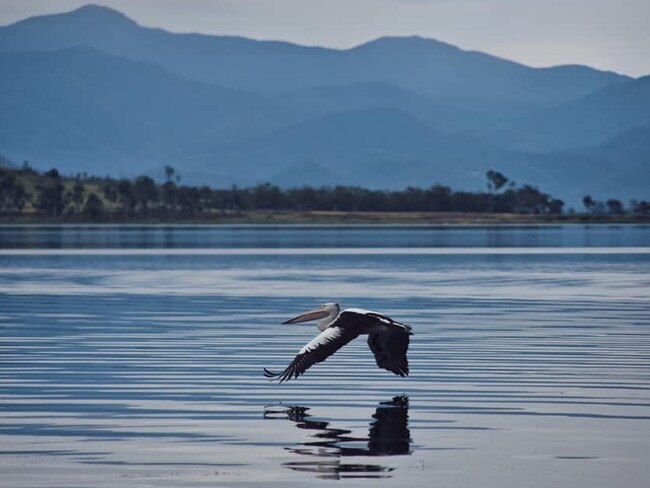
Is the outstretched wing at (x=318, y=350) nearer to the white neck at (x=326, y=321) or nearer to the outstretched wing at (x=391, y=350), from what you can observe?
the white neck at (x=326, y=321)

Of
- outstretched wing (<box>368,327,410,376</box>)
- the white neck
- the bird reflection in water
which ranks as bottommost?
the bird reflection in water

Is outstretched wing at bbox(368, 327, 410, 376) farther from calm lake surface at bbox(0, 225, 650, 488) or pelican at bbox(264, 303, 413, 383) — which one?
calm lake surface at bbox(0, 225, 650, 488)

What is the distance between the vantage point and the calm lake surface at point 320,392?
48.7 ft

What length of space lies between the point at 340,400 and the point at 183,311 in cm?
1837

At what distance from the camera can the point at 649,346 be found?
27016 millimetres

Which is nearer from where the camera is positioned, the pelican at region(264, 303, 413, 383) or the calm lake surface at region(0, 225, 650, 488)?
the calm lake surface at region(0, 225, 650, 488)

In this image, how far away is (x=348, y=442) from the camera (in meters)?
16.3

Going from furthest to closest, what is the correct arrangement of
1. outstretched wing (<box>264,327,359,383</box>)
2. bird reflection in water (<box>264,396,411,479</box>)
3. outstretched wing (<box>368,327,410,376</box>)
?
outstretched wing (<box>368,327,410,376</box>) → outstretched wing (<box>264,327,359,383</box>) → bird reflection in water (<box>264,396,411,479</box>)

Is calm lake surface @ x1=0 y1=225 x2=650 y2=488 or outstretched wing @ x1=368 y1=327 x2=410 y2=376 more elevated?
outstretched wing @ x1=368 y1=327 x2=410 y2=376

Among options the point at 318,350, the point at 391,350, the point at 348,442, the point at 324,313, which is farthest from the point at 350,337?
the point at 348,442

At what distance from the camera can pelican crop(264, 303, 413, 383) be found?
18.7 metres

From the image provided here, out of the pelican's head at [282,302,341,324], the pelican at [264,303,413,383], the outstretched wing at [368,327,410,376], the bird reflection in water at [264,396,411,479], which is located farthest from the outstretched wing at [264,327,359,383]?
the outstretched wing at [368,327,410,376]

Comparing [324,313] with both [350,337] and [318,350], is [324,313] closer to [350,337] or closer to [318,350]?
[350,337]

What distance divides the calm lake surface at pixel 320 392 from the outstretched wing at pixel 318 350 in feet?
1.68
